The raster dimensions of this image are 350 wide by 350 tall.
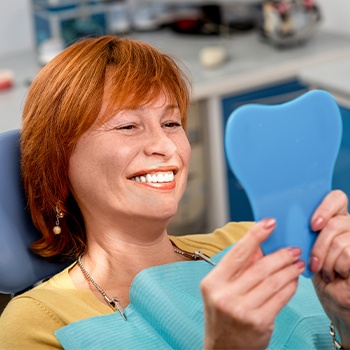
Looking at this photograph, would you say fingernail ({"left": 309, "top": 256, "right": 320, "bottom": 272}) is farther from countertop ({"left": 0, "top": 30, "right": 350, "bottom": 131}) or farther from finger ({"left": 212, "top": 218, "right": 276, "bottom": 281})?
countertop ({"left": 0, "top": 30, "right": 350, "bottom": 131})

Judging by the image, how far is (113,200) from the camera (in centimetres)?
145

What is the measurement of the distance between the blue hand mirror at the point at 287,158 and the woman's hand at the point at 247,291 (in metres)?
0.06

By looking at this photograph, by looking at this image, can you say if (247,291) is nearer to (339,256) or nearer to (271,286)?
(271,286)

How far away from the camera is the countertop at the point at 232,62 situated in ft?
9.05

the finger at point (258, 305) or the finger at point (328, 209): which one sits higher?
the finger at point (328, 209)

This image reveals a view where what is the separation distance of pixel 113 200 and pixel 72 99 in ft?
0.64

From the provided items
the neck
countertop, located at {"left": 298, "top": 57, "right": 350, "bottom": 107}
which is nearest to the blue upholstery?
the neck

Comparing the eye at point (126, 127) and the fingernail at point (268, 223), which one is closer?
the fingernail at point (268, 223)

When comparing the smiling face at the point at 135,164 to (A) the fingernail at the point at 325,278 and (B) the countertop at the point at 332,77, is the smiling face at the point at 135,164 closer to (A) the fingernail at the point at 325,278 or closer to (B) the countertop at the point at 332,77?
(A) the fingernail at the point at 325,278

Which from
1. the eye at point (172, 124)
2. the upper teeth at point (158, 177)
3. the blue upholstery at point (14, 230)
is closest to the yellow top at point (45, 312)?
the blue upholstery at point (14, 230)

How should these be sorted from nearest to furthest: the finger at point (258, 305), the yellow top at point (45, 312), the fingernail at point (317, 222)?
the finger at point (258, 305), the fingernail at point (317, 222), the yellow top at point (45, 312)

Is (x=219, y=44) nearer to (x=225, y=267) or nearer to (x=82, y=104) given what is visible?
(x=82, y=104)

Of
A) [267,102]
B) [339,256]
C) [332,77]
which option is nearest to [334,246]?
[339,256]

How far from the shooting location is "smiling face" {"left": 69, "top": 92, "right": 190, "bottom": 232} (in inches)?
55.9
